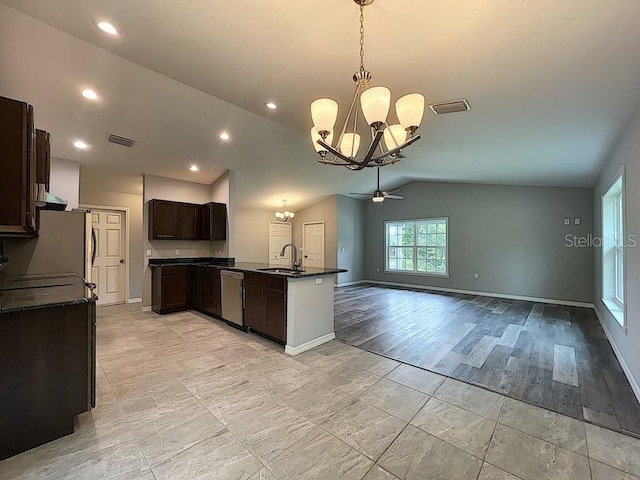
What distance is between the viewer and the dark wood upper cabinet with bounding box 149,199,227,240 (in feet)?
17.8

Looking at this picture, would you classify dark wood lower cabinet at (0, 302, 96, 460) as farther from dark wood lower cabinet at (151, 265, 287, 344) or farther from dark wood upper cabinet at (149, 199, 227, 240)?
dark wood upper cabinet at (149, 199, 227, 240)

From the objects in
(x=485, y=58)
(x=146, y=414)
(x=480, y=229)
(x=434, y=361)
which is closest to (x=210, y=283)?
(x=146, y=414)

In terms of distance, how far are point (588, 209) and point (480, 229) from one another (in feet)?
6.50

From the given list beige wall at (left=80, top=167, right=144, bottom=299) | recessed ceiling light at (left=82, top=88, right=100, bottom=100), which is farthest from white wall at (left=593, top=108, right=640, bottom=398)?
beige wall at (left=80, top=167, right=144, bottom=299)

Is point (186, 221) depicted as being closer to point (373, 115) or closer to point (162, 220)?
point (162, 220)

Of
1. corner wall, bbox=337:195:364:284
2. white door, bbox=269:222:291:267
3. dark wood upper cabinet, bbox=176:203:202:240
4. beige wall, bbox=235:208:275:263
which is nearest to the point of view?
dark wood upper cabinet, bbox=176:203:202:240

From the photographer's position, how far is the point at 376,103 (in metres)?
1.72

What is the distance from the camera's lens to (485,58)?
6.81 ft

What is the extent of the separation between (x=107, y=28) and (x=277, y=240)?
7245 millimetres

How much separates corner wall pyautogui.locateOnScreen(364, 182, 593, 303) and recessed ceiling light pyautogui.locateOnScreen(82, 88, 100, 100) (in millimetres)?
7213

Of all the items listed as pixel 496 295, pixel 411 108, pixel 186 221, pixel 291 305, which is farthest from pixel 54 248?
pixel 496 295

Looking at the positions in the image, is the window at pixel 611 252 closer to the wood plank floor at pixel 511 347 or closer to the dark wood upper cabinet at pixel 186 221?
the wood plank floor at pixel 511 347

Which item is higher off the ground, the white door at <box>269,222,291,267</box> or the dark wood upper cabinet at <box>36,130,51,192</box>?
the dark wood upper cabinet at <box>36,130,51,192</box>

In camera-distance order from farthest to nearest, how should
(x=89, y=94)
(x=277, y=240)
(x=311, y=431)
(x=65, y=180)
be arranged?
(x=277, y=240) < (x=65, y=180) < (x=89, y=94) < (x=311, y=431)
